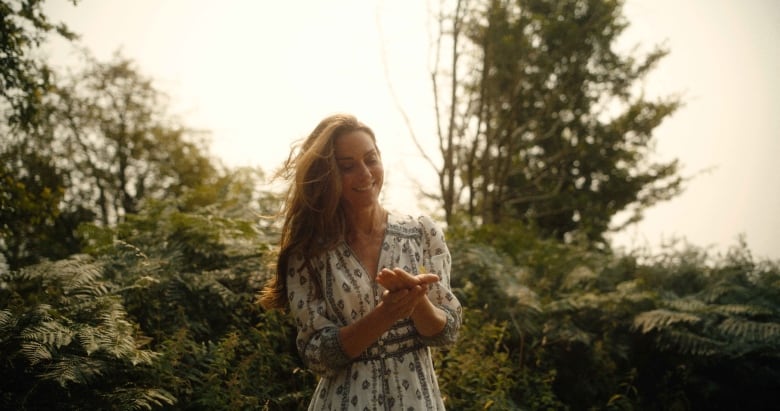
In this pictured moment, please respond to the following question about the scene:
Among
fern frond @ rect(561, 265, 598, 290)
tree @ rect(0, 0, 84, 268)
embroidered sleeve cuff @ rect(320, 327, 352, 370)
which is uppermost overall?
tree @ rect(0, 0, 84, 268)

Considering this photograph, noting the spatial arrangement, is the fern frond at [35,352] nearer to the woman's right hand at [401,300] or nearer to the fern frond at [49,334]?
the fern frond at [49,334]

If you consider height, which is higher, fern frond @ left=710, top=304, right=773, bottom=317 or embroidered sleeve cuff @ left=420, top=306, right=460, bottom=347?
fern frond @ left=710, top=304, right=773, bottom=317

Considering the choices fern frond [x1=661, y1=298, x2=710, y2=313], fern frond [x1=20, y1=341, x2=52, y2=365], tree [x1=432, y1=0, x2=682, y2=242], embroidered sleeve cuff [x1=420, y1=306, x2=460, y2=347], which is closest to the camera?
embroidered sleeve cuff [x1=420, y1=306, x2=460, y2=347]

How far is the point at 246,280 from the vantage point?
3727 mm

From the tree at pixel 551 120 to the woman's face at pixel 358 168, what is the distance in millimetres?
5327

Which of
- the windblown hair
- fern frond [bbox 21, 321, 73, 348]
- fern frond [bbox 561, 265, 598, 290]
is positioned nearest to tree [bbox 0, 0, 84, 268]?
fern frond [bbox 21, 321, 73, 348]

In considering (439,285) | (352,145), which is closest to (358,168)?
(352,145)

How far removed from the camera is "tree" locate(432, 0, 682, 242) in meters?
8.91

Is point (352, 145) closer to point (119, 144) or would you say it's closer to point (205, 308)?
point (205, 308)

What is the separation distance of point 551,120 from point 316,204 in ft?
48.5

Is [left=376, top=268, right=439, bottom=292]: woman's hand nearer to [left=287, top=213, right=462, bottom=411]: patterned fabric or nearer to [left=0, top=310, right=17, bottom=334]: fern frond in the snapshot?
[left=287, top=213, right=462, bottom=411]: patterned fabric

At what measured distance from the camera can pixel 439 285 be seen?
1.98 m

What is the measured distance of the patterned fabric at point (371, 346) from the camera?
1803mm

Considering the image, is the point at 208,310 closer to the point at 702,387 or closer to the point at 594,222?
the point at 702,387
